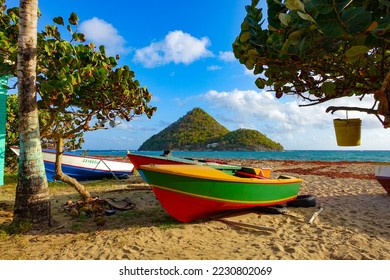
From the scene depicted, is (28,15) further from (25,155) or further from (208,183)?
(208,183)

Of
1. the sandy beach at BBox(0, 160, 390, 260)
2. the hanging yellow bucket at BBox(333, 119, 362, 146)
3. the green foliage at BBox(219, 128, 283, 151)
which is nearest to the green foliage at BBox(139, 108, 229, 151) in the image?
the green foliage at BBox(219, 128, 283, 151)

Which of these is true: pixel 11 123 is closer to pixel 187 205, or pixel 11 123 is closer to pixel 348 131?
pixel 187 205

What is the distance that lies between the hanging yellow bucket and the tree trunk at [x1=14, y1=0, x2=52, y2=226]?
6343 mm

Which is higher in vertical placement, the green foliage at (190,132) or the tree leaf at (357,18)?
the green foliage at (190,132)

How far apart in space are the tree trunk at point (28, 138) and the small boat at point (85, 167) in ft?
27.4

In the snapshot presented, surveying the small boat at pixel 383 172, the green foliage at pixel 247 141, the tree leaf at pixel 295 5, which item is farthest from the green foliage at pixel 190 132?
the tree leaf at pixel 295 5

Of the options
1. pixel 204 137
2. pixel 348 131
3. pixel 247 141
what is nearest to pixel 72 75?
pixel 348 131

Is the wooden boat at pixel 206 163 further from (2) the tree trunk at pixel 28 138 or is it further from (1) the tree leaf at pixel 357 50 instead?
(1) the tree leaf at pixel 357 50

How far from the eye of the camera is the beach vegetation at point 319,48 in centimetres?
189

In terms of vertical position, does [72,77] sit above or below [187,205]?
above

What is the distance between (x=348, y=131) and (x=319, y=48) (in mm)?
1463

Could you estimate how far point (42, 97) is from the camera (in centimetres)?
727

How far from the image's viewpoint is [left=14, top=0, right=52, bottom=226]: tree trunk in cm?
630

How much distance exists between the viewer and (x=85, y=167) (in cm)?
1633
